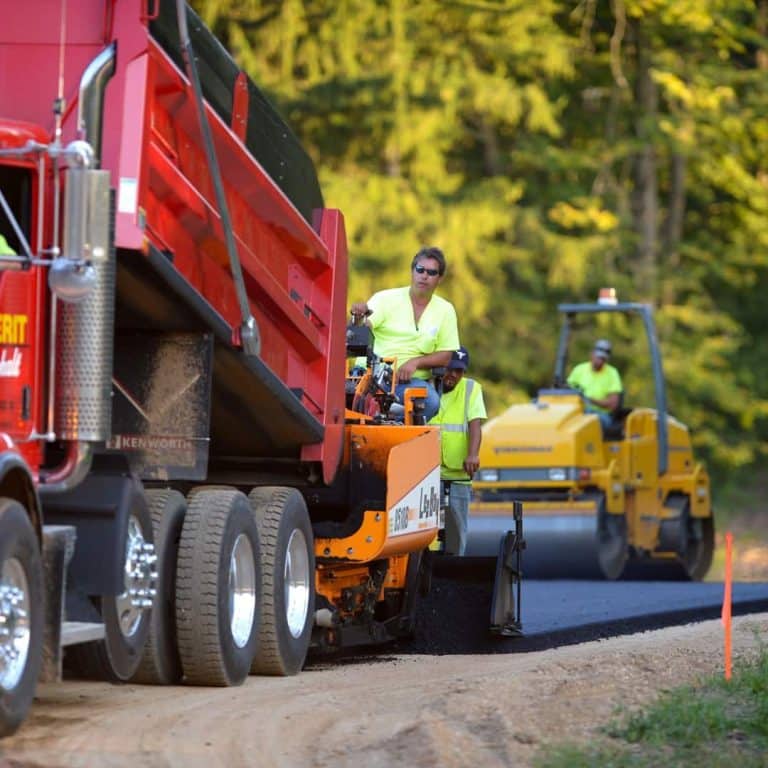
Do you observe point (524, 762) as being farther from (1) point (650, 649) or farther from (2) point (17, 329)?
(1) point (650, 649)

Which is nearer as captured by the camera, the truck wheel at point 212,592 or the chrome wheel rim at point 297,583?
the truck wheel at point 212,592

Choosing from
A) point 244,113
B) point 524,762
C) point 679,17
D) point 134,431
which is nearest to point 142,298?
point 134,431

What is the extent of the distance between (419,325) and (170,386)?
335 cm

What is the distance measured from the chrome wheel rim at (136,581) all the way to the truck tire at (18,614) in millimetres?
Answer: 955

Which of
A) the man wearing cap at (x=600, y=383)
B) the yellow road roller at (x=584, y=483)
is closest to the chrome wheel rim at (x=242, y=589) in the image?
the yellow road roller at (x=584, y=483)

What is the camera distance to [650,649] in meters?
A: 11.4

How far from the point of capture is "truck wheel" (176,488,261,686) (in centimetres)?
985

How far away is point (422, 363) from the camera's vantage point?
41.8ft

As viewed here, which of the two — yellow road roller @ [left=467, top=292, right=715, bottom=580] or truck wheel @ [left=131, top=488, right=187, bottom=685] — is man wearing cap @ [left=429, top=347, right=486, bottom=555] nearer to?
truck wheel @ [left=131, top=488, right=187, bottom=685]

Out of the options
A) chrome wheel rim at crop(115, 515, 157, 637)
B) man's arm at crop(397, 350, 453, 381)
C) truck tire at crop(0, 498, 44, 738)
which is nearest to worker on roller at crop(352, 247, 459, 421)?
man's arm at crop(397, 350, 453, 381)

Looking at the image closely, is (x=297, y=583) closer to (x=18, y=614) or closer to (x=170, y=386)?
(x=170, y=386)

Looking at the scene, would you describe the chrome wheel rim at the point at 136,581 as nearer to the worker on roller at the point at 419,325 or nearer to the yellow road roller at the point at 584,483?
the worker on roller at the point at 419,325

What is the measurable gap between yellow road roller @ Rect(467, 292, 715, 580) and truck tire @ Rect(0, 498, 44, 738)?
11439mm

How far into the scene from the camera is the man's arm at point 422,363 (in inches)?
499
